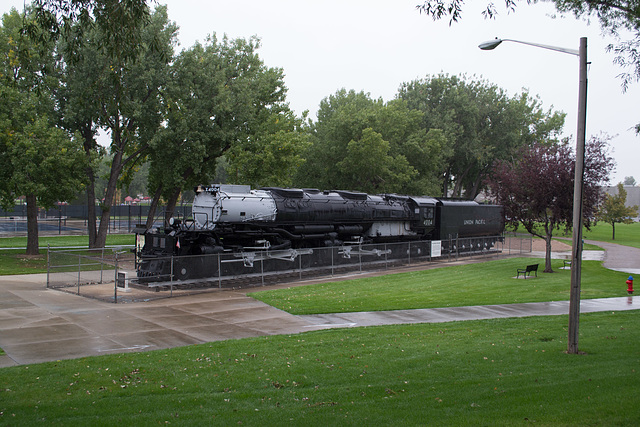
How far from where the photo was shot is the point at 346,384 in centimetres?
788

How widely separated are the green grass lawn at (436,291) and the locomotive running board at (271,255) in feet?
8.75

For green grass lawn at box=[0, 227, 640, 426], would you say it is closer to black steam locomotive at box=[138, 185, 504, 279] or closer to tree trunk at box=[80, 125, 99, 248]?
black steam locomotive at box=[138, 185, 504, 279]

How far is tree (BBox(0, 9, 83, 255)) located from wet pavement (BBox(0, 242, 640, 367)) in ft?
24.2

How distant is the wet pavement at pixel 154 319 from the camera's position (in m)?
11.1

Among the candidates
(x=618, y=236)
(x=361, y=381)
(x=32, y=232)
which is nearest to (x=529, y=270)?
(x=361, y=381)

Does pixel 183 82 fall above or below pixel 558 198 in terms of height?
above

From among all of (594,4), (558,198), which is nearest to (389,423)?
(594,4)

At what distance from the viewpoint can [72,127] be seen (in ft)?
91.9

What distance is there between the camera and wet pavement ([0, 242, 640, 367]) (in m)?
11.1

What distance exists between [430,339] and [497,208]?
28839 mm

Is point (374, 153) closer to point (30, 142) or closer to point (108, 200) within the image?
point (108, 200)

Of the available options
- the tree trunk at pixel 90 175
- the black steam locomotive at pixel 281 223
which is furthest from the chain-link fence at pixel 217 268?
the tree trunk at pixel 90 175

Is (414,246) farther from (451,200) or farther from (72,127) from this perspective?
(72,127)

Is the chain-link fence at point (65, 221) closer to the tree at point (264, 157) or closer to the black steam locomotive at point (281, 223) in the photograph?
the tree at point (264, 157)
